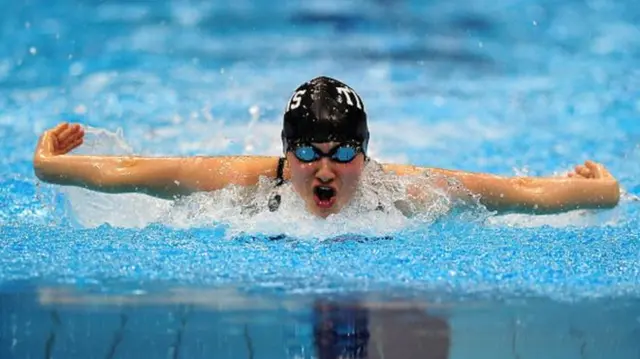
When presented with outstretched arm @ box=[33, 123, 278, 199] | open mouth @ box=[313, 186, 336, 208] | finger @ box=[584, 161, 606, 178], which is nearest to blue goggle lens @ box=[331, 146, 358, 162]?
open mouth @ box=[313, 186, 336, 208]

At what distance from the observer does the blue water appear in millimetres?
2879

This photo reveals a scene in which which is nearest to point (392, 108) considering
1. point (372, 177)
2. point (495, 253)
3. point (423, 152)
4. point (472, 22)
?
point (423, 152)

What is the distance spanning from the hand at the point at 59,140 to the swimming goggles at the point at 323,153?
1064 millimetres

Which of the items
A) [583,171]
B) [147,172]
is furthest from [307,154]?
[583,171]

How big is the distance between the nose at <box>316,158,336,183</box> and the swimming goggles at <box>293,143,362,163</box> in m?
0.02

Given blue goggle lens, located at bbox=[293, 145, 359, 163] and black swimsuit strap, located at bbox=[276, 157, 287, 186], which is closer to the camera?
blue goggle lens, located at bbox=[293, 145, 359, 163]

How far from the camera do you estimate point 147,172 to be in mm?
4066

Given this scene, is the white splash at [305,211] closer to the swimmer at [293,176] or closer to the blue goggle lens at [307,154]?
the swimmer at [293,176]

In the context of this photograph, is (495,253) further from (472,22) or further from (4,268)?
(472,22)

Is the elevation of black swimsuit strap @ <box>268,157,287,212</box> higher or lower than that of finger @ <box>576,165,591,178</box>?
lower

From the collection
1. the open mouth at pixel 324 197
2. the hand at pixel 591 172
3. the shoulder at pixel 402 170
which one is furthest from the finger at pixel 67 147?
the hand at pixel 591 172

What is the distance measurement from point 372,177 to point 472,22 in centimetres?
493

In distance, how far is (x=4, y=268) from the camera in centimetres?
319

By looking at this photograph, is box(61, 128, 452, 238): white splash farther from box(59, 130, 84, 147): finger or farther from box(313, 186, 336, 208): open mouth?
box(59, 130, 84, 147): finger
